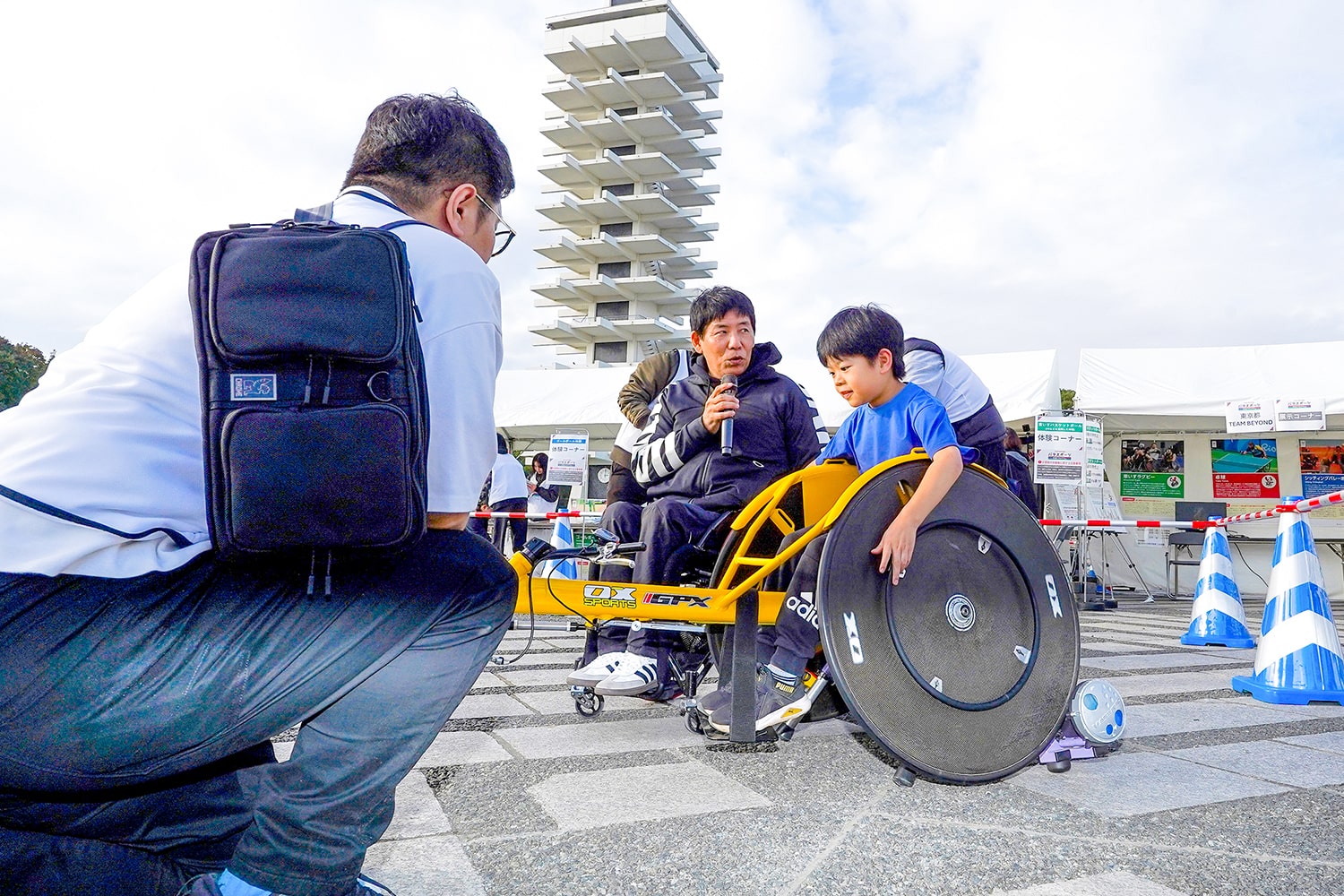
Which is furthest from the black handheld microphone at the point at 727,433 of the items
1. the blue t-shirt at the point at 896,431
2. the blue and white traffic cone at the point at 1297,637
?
the blue and white traffic cone at the point at 1297,637

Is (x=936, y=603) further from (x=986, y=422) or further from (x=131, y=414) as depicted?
(x=131, y=414)

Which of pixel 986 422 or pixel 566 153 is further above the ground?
pixel 566 153

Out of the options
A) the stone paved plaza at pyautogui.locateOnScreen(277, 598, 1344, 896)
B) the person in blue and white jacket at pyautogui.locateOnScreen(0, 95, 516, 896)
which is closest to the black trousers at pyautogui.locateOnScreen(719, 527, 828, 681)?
the stone paved plaza at pyautogui.locateOnScreen(277, 598, 1344, 896)

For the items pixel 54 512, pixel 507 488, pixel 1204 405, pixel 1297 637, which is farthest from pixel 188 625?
pixel 1204 405

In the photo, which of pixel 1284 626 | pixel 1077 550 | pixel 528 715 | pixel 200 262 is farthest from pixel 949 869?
pixel 1077 550

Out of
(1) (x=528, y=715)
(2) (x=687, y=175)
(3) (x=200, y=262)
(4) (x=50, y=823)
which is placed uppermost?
(2) (x=687, y=175)

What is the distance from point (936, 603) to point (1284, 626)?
315cm

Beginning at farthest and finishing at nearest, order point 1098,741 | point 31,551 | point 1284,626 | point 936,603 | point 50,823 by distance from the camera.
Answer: point 1284,626 < point 1098,741 < point 936,603 < point 50,823 < point 31,551

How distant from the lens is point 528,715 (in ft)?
10.9

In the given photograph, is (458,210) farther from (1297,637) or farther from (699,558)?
(1297,637)

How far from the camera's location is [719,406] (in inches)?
123

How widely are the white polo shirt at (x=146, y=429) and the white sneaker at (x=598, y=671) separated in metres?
Answer: 1.77

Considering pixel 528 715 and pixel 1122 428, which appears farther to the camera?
pixel 1122 428

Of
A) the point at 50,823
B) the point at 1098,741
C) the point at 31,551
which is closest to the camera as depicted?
the point at 31,551
